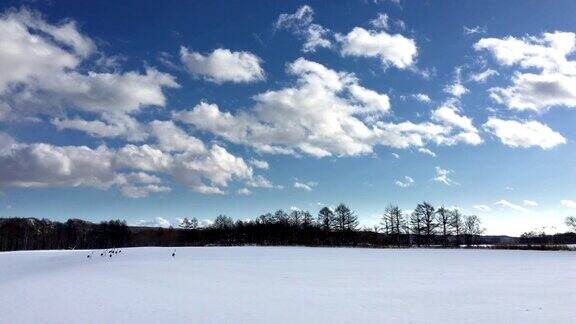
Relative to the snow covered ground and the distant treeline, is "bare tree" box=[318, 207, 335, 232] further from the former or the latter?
the snow covered ground

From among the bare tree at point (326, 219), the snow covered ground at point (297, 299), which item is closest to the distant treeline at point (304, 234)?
the bare tree at point (326, 219)

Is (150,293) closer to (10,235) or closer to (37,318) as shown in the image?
(37,318)

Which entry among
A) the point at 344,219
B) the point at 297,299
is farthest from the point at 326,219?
the point at 297,299

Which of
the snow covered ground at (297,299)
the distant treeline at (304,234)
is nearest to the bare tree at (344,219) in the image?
the distant treeline at (304,234)

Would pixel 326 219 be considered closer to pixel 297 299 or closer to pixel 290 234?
pixel 290 234

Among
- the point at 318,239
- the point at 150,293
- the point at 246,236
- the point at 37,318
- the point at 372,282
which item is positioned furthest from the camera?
the point at 246,236

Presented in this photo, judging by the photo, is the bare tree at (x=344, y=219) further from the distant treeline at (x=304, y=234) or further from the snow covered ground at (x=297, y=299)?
the snow covered ground at (x=297, y=299)

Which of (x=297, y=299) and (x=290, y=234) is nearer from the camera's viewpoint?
(x=297, y=299)

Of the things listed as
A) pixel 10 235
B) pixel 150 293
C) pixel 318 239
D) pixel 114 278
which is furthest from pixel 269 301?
pixel 10 235

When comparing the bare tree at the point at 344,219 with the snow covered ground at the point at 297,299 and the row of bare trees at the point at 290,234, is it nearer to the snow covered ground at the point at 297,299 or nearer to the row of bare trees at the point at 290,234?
the row of bare trees at the point at 290,234

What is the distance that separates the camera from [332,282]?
26297mm

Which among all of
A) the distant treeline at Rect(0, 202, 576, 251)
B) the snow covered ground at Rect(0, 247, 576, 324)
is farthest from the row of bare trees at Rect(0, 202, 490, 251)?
the snow covered ground at Rect(0, 247, 576, 324)

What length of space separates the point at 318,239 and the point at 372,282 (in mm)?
95140

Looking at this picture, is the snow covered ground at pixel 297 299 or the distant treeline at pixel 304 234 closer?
the snow covered ground at pixel 297 299
